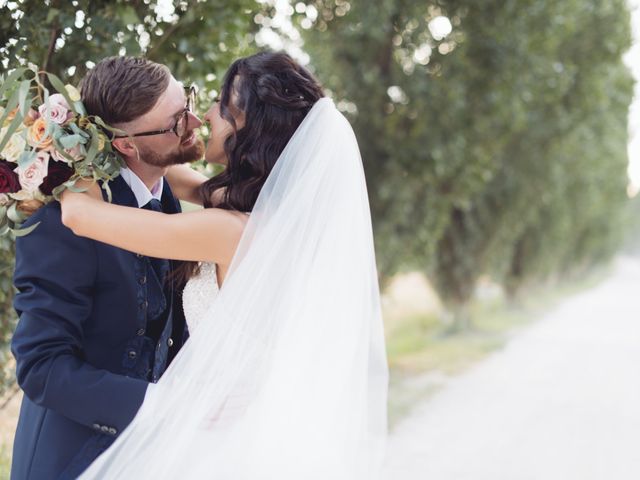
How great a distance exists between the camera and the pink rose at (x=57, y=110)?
194 cm

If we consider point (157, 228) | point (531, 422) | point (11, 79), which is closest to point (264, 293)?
point (157, 228)

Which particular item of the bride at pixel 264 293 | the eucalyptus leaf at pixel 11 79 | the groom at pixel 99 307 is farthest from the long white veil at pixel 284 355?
the eucalyptus leaf at pixel 11 79

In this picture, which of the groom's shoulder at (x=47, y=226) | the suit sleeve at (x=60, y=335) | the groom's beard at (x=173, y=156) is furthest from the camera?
the groom's beard at (x=173, y=156)

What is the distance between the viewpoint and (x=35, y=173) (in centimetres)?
191

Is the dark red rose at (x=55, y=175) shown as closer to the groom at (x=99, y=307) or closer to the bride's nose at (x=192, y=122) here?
the groom at (x=99, y=307)

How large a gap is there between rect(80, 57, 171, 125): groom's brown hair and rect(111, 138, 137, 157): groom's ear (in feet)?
0.17

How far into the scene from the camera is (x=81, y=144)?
1.95 metres

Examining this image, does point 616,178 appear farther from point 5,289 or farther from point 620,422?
point 5,289

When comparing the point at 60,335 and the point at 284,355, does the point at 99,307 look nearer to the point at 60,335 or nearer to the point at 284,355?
the point at 60,335

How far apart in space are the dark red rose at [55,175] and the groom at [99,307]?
49 mm

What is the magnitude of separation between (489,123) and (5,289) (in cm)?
746

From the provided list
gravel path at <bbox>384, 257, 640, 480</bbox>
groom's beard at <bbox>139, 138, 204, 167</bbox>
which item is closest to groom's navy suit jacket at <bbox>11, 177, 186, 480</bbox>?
groom's beard at <bbox>139, 138, 204, 167</bbox>

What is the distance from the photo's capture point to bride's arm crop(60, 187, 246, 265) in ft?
6.28

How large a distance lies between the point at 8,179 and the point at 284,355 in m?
0.87
